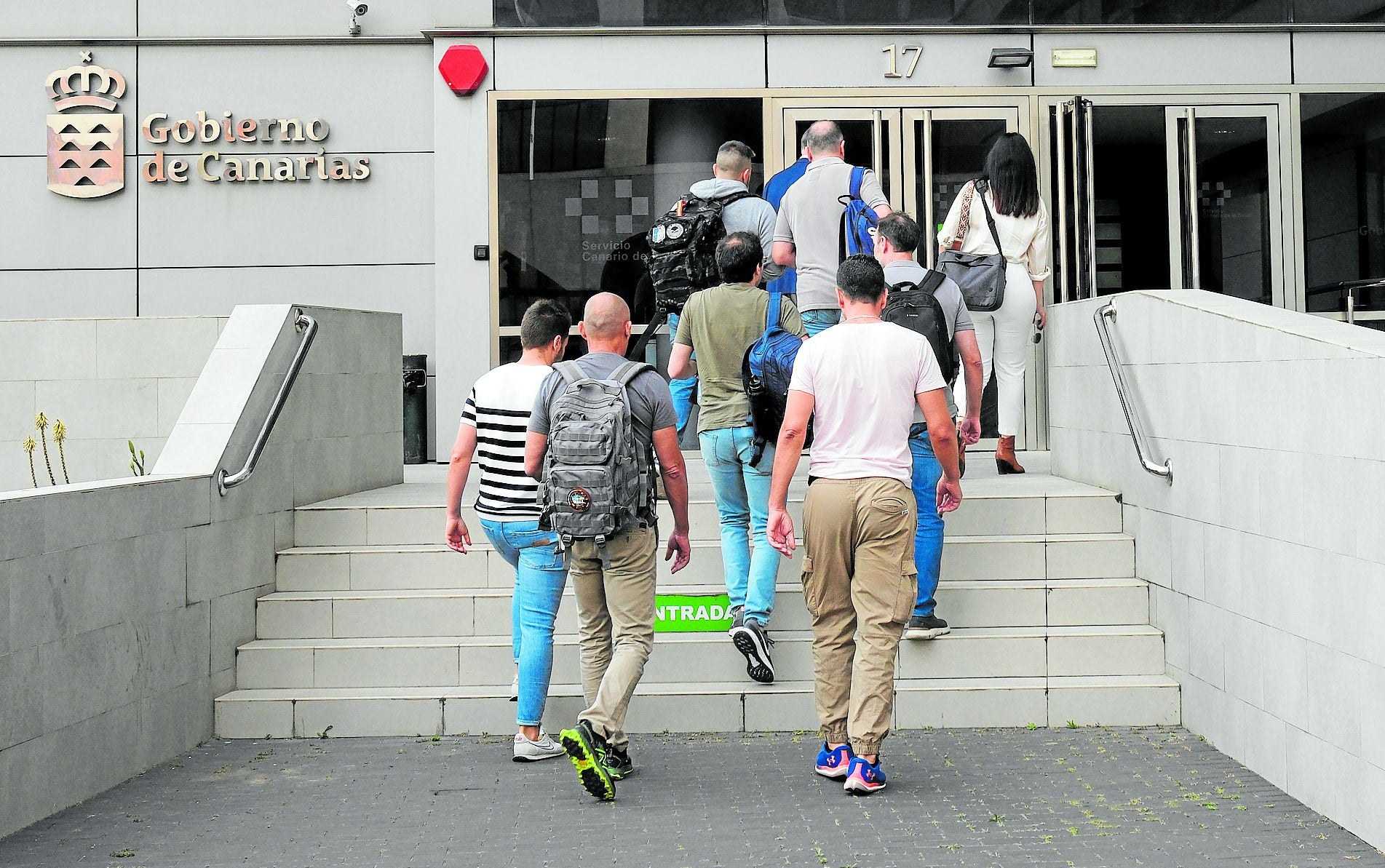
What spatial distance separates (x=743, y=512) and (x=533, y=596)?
1307 millimetres

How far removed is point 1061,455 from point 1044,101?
4572mm

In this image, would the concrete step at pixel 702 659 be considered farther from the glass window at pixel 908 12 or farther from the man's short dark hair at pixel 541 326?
the glass window at pixel 908 12

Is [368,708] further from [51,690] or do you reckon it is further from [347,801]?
[51,690]

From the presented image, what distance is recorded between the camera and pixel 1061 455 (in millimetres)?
8891

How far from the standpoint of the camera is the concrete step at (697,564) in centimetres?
764

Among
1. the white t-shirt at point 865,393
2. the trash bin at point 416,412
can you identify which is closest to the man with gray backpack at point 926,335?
the white t-shirt at point 865,393

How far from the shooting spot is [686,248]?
7547mm

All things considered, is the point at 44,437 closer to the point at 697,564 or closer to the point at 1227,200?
the point at 697,564

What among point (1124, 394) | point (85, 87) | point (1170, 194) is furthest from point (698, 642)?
point (85, 87)

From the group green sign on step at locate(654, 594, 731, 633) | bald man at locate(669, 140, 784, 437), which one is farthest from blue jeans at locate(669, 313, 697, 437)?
green sign on step at locate(654, 594, 731, 633)

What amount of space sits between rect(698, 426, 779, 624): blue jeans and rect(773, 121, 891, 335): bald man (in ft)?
3.94

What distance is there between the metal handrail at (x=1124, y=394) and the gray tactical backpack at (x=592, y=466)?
2.73 m

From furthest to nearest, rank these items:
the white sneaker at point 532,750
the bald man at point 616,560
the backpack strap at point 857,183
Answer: the backpack strap at point 857,183, the white sneaker at point 532,750, the bald man at point 616,560

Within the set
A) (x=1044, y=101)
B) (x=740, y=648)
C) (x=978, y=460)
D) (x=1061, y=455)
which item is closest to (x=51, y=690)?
(x=740, y=648)
